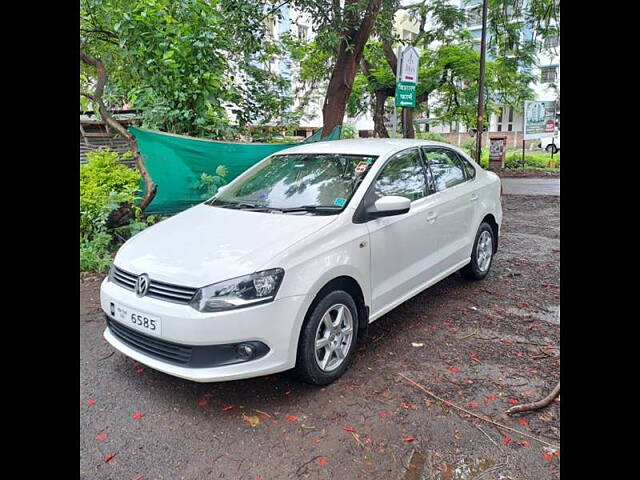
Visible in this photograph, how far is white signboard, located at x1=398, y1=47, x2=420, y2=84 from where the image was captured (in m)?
7.30

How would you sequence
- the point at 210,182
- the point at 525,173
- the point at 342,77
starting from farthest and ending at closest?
1. the point at 525,173
2. the point at 342,77
3. the point at 210,182

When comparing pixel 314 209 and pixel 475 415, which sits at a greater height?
pixel 314 209

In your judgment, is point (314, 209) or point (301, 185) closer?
point (314, 209)

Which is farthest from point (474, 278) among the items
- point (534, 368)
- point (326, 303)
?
point (326, 303)

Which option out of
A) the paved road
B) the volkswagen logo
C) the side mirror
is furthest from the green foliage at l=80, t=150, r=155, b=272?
the paved road

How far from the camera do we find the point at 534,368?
3.58 metres

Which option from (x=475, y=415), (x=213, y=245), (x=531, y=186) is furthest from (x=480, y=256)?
(x=531, y=186)

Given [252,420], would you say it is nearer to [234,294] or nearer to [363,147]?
[234,294]

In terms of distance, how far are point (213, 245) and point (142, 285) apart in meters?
0.50

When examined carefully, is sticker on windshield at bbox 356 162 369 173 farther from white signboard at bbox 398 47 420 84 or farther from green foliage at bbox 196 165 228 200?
white signboard at bbox 398 47 420 84

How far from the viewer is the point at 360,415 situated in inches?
117

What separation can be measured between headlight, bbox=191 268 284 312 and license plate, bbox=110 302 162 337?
0.29 meters

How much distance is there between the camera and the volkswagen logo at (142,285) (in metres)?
2.99

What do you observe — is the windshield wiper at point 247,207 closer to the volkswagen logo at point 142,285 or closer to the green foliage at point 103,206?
the volkswagen logo at point 142,285
